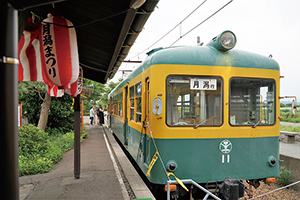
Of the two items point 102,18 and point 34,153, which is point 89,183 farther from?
point 102,18

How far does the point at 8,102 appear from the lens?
1553 mm

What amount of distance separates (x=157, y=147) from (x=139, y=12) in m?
2.37

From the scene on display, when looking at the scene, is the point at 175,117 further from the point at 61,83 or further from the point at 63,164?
the point at 63,164

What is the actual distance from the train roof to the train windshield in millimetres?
299

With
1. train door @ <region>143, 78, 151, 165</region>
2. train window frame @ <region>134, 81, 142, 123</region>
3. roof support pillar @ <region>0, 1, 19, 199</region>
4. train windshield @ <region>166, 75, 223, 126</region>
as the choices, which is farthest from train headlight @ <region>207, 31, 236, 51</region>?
roof support pillar @ <region>0, 1, 19, 199</region>

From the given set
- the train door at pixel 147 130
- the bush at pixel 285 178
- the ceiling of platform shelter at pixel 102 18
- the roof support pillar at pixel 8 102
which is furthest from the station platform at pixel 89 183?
the bush at pixel 285 178

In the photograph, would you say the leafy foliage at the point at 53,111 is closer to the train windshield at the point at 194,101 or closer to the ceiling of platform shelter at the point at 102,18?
the ceiling of platform shelter at the point at 102,18

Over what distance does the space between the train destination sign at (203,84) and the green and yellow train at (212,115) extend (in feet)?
0.06

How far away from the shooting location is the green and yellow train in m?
4.55

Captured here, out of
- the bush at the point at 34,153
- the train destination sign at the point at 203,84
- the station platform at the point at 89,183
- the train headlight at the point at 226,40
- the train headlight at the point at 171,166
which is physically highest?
the train headlight at the point at 226,40

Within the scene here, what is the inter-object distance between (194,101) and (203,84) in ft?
1.16

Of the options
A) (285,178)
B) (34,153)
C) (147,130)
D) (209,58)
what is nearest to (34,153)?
(34,153)

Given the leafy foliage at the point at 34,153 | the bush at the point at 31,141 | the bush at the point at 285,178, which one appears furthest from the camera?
the bush at the point at 31,141

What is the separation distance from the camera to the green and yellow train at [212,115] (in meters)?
4.55
